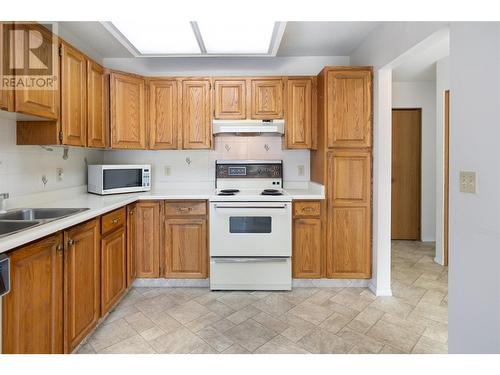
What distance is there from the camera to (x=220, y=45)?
8.05 ft

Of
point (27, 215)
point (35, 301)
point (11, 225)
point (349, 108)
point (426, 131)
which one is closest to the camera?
point (35, 301)

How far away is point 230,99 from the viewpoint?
3.04 metres

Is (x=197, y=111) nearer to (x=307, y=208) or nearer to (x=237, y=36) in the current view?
(x=237, y=36)

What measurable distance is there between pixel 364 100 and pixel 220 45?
1415 mm

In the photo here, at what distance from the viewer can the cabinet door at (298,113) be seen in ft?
9.91

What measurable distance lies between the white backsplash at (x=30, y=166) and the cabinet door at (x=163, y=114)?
2.53 ft

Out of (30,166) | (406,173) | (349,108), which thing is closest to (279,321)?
(349,108)

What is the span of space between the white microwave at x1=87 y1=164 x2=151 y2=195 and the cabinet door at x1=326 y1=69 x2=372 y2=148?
1960mm

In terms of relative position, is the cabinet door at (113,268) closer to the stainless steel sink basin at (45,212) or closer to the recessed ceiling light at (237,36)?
the stainless steel sink basin at (45,212)

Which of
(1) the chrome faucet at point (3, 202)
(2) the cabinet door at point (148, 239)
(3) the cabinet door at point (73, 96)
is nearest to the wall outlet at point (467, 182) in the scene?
(2) the cabinet door at point (148, 239)

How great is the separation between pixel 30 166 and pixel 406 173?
4846 mm

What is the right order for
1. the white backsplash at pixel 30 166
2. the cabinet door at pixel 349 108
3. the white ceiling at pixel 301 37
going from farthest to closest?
1. the cabinet door at pixel 349 108
2. the white ceiling at pixel 301 37
3. the white backsplash at pixel 30 166

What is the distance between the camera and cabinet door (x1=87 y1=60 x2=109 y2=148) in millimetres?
2473

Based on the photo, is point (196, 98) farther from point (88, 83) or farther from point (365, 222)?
point (365, 222)
